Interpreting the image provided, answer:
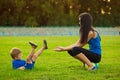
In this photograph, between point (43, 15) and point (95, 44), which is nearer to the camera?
point (95, 44)

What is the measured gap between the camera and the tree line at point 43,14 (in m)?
57.2

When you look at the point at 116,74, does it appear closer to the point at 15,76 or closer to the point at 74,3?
the point at 15,76

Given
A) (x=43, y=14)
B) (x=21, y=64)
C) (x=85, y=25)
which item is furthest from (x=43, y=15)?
(x=85, y=25)

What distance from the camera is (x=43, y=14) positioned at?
58719 millimetres

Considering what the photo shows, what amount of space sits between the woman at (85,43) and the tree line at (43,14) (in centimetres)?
4682

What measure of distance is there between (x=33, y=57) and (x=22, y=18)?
1896 inches

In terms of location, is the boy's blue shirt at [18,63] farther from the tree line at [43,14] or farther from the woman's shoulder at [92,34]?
the tree line at [43,14]

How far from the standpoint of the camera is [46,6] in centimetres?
5800

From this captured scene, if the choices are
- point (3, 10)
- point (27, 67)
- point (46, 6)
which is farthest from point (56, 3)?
point (27, 67)

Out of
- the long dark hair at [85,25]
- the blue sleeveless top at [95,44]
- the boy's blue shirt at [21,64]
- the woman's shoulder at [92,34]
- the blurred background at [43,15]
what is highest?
the long dark hair at [85,25]

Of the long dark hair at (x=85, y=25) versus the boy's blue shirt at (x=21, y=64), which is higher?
the long dark hair at (x=85, y=25)

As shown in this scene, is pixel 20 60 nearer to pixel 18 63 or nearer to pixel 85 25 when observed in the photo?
pixel 18 63

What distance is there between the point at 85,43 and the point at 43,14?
49449 millimetres

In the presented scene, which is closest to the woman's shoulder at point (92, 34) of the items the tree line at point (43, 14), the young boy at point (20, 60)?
the young boy at point (20, 60)
